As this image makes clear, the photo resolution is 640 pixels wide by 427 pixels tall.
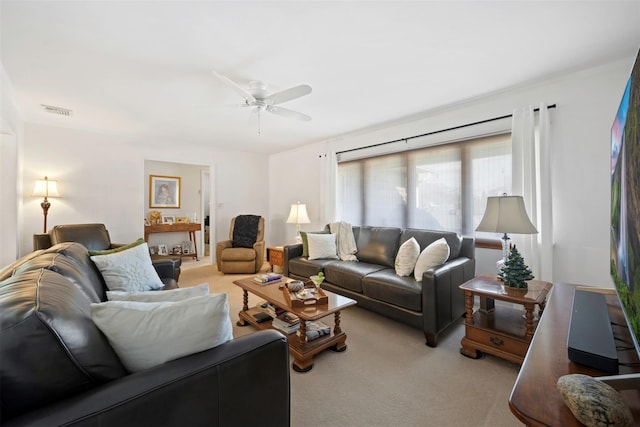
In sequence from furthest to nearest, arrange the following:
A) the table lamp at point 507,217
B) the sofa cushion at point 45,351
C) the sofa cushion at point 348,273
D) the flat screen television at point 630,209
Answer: the sofa cushion at point 348,273
the table lamp at point 507,217
the flat screen television at point 630,209
the sofa cushion at point 45,351

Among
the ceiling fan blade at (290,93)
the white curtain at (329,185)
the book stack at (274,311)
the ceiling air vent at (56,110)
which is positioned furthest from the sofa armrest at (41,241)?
the white curtain at (329,185)

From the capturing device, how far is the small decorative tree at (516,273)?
189 centimetres

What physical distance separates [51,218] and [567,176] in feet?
20.7

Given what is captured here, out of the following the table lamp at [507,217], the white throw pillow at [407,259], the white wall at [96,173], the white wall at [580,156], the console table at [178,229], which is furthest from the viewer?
the console table at [178,229]

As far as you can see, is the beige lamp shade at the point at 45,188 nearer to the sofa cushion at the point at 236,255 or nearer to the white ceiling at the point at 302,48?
the white ceiling at the point at 302,48

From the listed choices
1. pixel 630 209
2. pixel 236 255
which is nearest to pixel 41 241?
pixel 236 255

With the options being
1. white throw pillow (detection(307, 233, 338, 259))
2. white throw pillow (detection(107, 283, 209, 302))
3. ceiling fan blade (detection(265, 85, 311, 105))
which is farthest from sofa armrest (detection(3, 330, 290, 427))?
white throw pillow (detection(307, 233, 338, 259))

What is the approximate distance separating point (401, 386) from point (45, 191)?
4.85 meters

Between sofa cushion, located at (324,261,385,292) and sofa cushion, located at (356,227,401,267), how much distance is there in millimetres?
114

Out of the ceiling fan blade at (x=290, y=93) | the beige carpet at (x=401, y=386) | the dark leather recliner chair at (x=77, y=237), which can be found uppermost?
the ceiling fan blade at (x=290, y=93)

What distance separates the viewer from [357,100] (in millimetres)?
2996

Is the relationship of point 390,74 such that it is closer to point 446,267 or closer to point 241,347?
point 446,267

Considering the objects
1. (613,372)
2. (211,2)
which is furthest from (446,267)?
(211,2)

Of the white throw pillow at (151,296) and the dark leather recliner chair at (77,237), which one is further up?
the dark leather recliner chair at (77,237)
